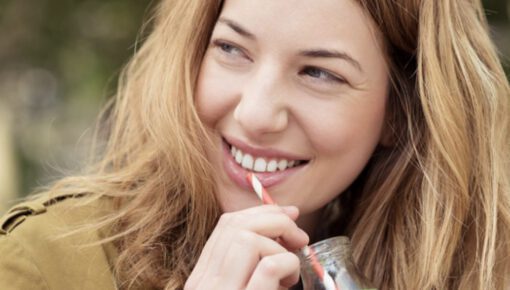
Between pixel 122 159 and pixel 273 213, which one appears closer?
pixel 273 213

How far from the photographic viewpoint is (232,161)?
218 centimetres

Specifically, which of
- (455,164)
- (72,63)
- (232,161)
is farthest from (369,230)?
(72,63)

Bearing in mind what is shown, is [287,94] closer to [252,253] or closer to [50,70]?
[252,253]

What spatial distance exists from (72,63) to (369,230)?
3.29 meters

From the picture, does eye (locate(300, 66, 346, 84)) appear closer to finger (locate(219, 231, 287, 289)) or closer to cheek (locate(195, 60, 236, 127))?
cheek (locate(195, 60, 236, 127))

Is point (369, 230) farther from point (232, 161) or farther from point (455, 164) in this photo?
point (232, 161)

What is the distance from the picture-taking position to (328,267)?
6.32 feet

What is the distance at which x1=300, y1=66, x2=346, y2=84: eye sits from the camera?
2156mm

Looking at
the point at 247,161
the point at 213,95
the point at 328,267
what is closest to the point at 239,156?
the point at 247,161

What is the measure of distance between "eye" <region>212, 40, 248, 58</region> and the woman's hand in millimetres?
367

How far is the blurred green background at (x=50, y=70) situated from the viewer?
5344mm

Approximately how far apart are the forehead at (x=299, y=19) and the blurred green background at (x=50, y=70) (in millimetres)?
3230

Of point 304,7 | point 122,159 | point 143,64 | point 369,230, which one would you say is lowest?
point 369,230

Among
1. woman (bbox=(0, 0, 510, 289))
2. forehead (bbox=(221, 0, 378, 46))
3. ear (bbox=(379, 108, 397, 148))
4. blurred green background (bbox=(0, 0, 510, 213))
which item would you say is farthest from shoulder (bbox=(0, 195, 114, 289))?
blurred green background (bbox=(0, 0, 510, 213))
